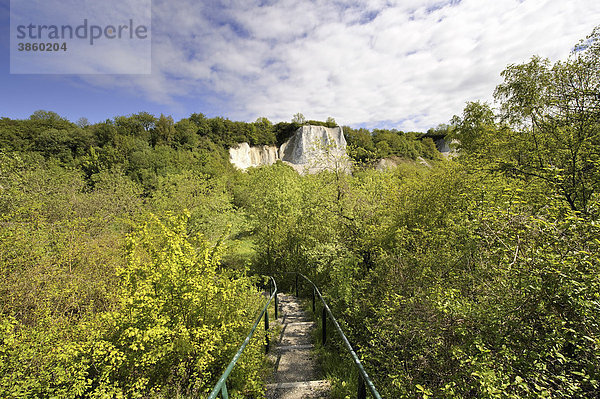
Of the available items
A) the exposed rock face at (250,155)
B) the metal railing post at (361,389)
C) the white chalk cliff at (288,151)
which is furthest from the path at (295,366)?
the exposed rock face at (250,155)

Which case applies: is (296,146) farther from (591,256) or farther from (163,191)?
(591,256)

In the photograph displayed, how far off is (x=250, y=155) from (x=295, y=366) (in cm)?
5759

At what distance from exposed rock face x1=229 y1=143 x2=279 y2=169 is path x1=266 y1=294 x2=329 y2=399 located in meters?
50.3

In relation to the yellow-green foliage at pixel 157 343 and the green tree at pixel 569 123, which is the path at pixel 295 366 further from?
the green tree at pixel 569 123

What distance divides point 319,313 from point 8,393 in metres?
6.33

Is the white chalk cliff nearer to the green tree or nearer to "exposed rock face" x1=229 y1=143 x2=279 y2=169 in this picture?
"exposed rock face" x1=229 y1=143 x2=279 y2=169

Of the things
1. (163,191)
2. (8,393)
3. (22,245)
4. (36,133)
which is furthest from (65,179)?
(36,133)

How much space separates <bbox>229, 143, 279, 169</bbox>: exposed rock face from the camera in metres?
55.3

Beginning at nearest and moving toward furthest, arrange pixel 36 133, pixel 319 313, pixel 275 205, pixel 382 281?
pixel 382 281
pixel 319 313
pixel 275 205
pixel 36 133

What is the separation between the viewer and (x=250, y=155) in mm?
A: 59094

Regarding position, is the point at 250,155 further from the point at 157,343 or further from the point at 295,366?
the point at 157,343

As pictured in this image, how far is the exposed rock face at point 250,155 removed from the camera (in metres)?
55.3

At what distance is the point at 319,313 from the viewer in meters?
7.56

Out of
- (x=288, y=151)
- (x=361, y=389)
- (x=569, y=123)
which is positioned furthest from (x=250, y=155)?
(x=361, y=389)
